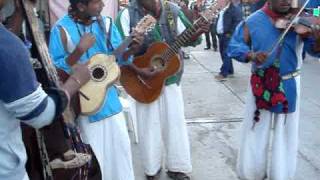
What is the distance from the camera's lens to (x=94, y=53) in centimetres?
358

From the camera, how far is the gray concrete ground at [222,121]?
15.8 ft

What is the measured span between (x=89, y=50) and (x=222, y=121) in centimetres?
331

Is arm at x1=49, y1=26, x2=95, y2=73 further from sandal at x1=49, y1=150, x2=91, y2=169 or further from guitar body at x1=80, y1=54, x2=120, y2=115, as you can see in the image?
sandal at x1=49, y1=150, x2=91, y2=169

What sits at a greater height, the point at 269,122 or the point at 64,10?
the point at 64,10

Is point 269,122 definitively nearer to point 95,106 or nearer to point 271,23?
point 271,23

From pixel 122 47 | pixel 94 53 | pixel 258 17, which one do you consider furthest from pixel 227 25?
pixel 94 53

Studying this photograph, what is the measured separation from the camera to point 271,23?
12.5 feet

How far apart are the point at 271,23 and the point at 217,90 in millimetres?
4740

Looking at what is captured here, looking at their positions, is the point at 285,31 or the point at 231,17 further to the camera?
the point at 231,17

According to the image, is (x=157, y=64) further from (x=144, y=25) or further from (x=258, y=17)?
(x=258, y=17)

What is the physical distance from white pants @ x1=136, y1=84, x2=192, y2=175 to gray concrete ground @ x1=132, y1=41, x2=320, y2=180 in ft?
0.80

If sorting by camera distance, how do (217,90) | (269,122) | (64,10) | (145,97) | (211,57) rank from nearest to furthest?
(269,122)
(145,97)
(64,10)
(217,90)
(211,57)

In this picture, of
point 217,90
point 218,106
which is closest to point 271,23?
point 218,106

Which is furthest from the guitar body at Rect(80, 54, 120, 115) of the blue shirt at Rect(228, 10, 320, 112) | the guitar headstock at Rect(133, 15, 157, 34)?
the blue shirt at Rect(228, 10, 320, 112)
